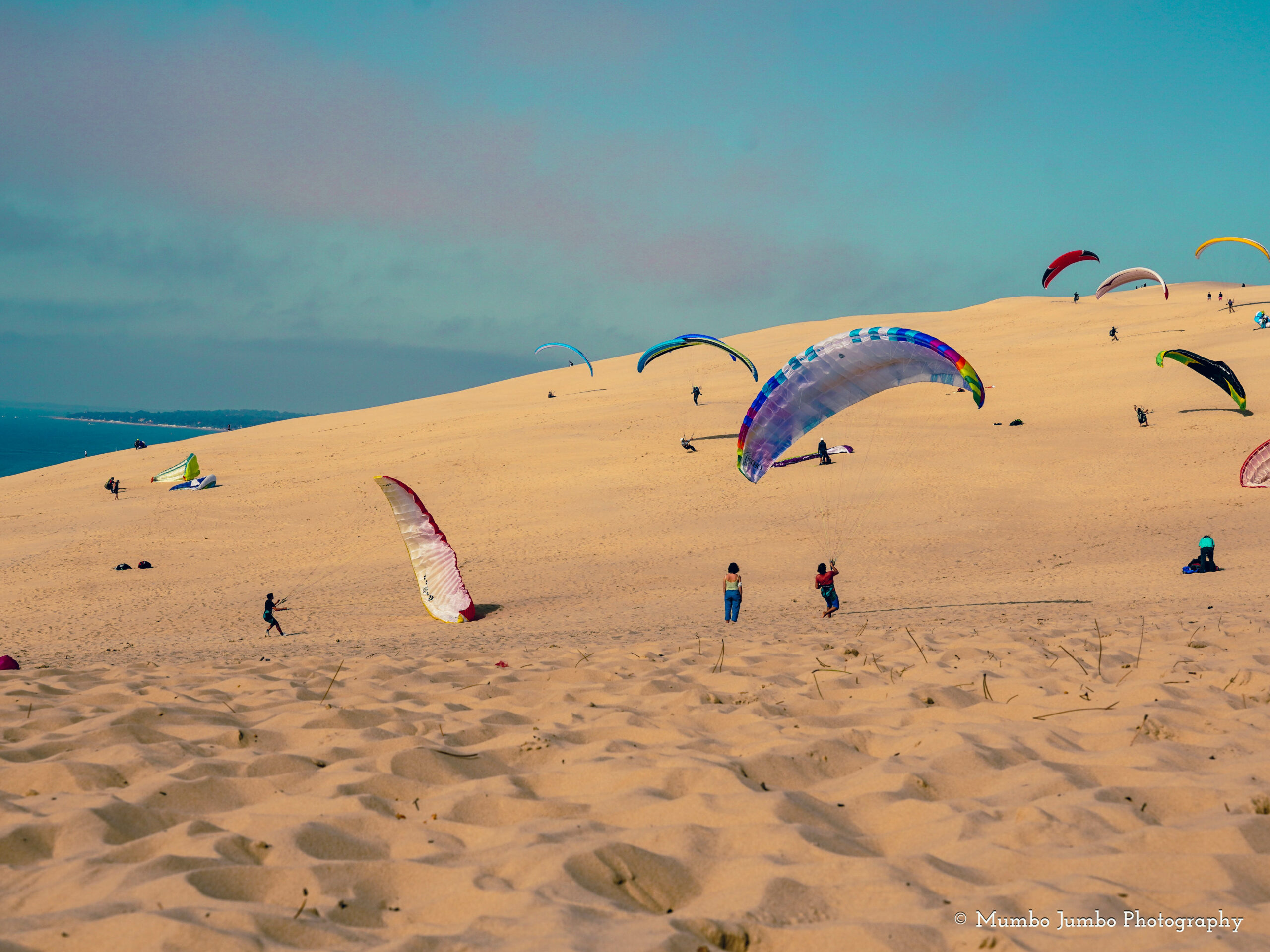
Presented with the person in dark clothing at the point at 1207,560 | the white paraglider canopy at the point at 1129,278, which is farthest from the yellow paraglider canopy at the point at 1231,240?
the person in dark clothing at the point at 1207,560

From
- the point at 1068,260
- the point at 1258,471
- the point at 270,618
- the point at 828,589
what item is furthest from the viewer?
the point at 1068,260

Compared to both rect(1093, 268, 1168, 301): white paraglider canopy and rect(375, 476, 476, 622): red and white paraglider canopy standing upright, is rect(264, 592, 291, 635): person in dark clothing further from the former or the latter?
rect(1093, 268, 1168, 301): white paraglider canopy

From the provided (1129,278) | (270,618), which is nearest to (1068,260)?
(1129,278)

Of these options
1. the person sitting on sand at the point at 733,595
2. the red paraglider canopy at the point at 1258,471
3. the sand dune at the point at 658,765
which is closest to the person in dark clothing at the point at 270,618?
the sand dune at the point at 658,765

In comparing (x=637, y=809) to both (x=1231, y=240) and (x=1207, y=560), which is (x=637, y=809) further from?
(x=1231, y=240)

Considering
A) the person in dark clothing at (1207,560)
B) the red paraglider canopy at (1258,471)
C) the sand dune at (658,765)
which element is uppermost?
the red paraglider canopy at (1258,471)

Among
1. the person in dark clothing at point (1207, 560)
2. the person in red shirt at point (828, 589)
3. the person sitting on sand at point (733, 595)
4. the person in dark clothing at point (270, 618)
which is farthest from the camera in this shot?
the person in dark clothing at point (1207, 560)

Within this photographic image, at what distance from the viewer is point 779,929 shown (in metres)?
3.10

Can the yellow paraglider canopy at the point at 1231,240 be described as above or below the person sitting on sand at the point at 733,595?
above

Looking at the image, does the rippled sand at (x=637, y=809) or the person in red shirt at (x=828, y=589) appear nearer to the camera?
the rippled sand at (x=637, y=809)

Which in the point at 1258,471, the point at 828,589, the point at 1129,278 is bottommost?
the point at 828,589

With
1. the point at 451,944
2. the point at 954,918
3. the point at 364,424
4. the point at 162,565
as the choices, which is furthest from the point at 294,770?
the point at 364,424

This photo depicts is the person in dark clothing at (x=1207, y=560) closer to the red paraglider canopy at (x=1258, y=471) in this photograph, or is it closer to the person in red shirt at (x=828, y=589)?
the person in red shirt at (x=828, y=589)

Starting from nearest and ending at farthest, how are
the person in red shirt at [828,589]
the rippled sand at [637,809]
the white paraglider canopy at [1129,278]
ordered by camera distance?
1. the rippled sand at [637,809]
2. the person in red shirt at [828,589]
3. the white paraglider canopy at [1129,278]
